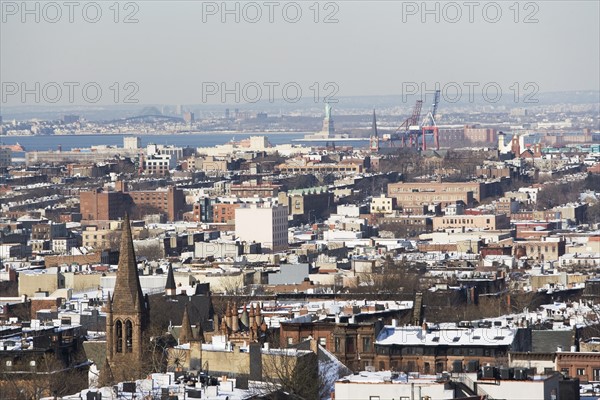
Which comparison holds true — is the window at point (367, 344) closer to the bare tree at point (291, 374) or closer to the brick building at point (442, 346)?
the brick building at point (442, 346)

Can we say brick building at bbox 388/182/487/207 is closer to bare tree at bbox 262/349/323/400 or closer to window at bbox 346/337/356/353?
window at bbox 346/337/356/353

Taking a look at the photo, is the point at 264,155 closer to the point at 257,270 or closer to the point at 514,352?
the point at 257,270

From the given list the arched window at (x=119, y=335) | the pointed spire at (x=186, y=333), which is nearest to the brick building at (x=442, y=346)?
the pointed spire at (x=186, y=333)

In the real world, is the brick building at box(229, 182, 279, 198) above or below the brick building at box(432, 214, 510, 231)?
below

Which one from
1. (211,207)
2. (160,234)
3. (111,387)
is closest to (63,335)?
(111,387)

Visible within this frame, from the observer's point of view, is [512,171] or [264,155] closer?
[512,171]

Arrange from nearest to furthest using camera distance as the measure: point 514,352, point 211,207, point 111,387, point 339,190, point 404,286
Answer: point 111,387 < point 514,352 < point 404,286 < point 211,207 < point 339,190

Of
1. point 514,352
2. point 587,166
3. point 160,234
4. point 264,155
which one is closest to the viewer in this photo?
point 514,352

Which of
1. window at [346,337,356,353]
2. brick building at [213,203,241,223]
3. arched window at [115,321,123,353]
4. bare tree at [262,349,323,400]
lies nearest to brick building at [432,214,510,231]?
brick building at [213,203,241,223]
